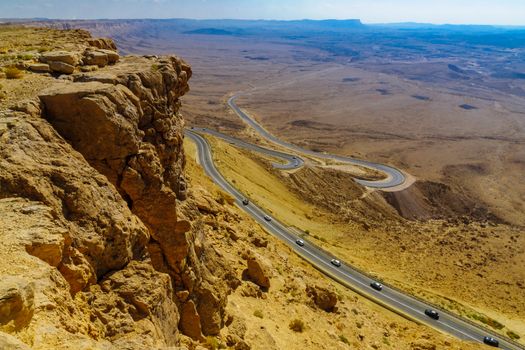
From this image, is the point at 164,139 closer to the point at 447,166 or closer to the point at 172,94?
the point at 172,94

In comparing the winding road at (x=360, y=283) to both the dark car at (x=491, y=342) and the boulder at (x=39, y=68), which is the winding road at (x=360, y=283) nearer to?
the dark car at (x=491, y=342)

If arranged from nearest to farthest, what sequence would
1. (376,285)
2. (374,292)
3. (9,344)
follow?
(9,344), (374,292), (376,285)

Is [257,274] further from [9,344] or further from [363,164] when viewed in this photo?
[363,164]

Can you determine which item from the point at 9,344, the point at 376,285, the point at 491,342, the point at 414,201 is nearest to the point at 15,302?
the point at 9,344

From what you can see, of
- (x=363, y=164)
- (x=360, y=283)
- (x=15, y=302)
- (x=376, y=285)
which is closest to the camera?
(x=15, y=302)

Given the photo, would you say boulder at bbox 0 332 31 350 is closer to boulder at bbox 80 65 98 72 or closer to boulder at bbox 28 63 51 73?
boulder at bbox 80 65 98 72

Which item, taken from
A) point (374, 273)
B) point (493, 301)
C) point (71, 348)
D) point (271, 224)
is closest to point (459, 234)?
point (493, 301)
